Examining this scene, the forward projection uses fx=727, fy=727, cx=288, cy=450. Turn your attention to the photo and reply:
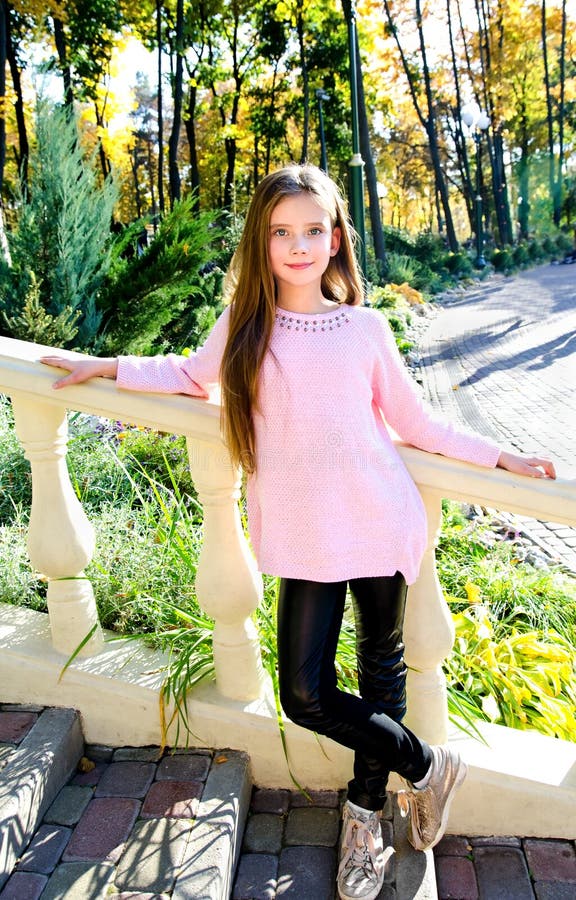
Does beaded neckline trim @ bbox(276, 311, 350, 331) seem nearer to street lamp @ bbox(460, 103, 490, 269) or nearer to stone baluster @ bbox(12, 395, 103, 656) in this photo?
stone baluster @ bbox(12, 395, 103, 656)

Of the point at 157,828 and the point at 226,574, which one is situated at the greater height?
the point at 226,574

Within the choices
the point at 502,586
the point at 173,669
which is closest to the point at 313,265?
the point at 173,669

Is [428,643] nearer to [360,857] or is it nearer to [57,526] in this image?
[360,857]

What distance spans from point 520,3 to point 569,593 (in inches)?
1129

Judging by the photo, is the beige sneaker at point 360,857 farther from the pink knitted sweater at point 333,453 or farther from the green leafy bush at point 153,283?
the green leafy bush at point 153,283

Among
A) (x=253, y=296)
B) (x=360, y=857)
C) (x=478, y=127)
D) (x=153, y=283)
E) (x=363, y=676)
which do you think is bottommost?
(x=360, y=857)

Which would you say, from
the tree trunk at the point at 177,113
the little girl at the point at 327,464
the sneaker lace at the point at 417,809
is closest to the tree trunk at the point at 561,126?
the tree trunk at the point at 177,113

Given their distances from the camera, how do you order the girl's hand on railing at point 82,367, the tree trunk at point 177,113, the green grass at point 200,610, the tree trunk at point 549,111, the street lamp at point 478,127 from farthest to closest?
the tree trunk at point 549,111, the street lamp at point 478,127, the tree trunk at point 177,113, the green grass at point 200,610, the girl's hand on railing at point 82,367

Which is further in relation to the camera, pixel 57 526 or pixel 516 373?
pixel 516 373

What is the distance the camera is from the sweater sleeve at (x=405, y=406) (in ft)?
5.45

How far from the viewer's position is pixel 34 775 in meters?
1.71

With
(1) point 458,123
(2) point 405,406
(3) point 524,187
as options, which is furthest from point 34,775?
(3) point 524,187

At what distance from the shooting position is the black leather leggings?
159cm

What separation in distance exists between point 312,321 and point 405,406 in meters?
0.29
